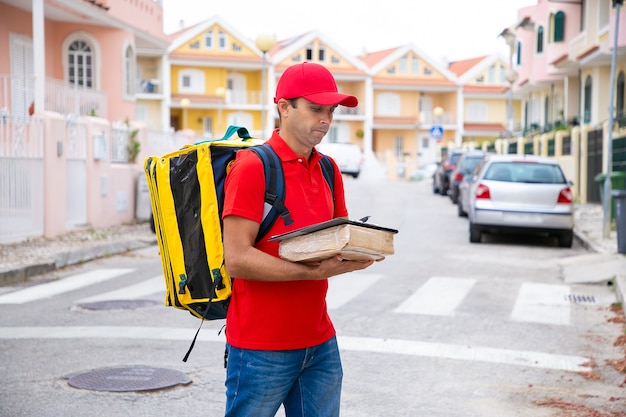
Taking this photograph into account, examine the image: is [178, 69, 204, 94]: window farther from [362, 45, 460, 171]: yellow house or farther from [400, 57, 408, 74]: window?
[400, 57, 408, 74]: window

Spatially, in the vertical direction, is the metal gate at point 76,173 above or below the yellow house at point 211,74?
below

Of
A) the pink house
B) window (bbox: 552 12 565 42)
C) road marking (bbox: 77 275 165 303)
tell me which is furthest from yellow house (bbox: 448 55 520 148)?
road marking (bbox: 77 275 165 303)

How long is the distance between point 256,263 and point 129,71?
24743 mm

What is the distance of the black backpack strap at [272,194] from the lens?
11.0 feet

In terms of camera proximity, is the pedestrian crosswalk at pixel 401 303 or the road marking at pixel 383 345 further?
the pedestrian crosswalk at pixel 401 303

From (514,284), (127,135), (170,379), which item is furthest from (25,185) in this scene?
(170,379)

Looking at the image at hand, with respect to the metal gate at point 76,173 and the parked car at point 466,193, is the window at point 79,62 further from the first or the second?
the parked car at point 466,193

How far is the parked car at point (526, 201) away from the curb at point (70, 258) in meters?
6.40

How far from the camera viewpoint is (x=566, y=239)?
17.5m

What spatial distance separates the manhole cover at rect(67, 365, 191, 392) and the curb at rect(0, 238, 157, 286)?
5.93 metres

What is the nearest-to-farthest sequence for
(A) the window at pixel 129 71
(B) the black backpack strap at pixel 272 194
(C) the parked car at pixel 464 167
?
1. (B) the black backpack strap at pixel 272 194
2. (A) the window at pixel 129 71
3. (C) the parked car at pixel 464 167

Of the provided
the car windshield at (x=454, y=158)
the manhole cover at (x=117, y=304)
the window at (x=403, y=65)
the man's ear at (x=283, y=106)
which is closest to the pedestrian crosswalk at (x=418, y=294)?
the manhole cover at (x=117, y=304)

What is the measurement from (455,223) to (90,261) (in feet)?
34.3

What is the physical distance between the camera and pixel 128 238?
18.0 m
